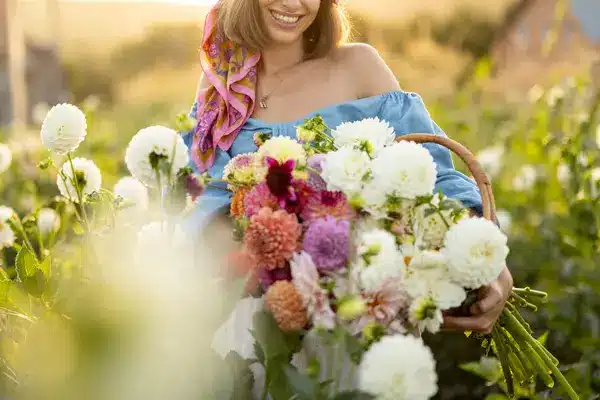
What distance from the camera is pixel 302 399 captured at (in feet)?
3.55

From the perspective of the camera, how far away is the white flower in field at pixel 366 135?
4.38 feet

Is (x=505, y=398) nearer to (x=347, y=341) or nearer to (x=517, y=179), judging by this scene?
(x=347, y=341)

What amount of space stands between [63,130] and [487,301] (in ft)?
2.34

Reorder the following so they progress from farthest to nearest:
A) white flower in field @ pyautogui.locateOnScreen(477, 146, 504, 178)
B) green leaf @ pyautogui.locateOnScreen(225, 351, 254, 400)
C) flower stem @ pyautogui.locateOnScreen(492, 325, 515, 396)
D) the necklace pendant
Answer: white flower in field @ pyautogui.locateOnScreen(477, 146, 504, 178)
the necklace pendant
flower stem @ pyautogui.locateOnScreen(492, 325, 515, 396)
green leaf @ pyautogui.locateOnScreen(225, 351, 254, 400)

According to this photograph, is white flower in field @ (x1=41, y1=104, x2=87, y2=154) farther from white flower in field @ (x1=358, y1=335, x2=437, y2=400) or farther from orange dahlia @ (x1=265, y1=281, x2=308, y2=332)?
white flower in field @ (x1=358, y1=335, x2=437, y2=400)

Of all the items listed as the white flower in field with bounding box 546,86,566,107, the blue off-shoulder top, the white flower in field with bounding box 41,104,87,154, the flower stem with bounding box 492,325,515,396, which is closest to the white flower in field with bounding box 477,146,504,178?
the white flower in field with bounding box 546,86,566,107

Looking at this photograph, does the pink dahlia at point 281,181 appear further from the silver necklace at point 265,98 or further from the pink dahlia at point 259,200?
the silver necklace at point 265,98

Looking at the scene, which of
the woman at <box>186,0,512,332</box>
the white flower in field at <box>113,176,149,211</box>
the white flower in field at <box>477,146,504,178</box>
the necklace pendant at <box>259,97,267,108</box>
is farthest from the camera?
the white flower in field at <box>477,146,504,178</box>

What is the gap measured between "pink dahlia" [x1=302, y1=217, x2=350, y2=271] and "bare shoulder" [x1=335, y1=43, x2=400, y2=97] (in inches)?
33.5

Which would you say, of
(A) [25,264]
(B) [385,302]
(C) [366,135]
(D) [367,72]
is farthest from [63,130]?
(D) [367,72]

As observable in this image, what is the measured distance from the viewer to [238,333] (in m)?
1.41

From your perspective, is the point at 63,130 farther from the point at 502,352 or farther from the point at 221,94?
the point at 502,352

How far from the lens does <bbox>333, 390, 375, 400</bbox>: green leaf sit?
3.43 feet

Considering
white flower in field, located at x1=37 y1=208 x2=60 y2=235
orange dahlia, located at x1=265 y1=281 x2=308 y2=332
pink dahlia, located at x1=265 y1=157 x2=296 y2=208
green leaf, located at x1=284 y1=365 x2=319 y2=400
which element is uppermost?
pink dahlia, located at x1=265 y1=157 x2=296 y2=208
